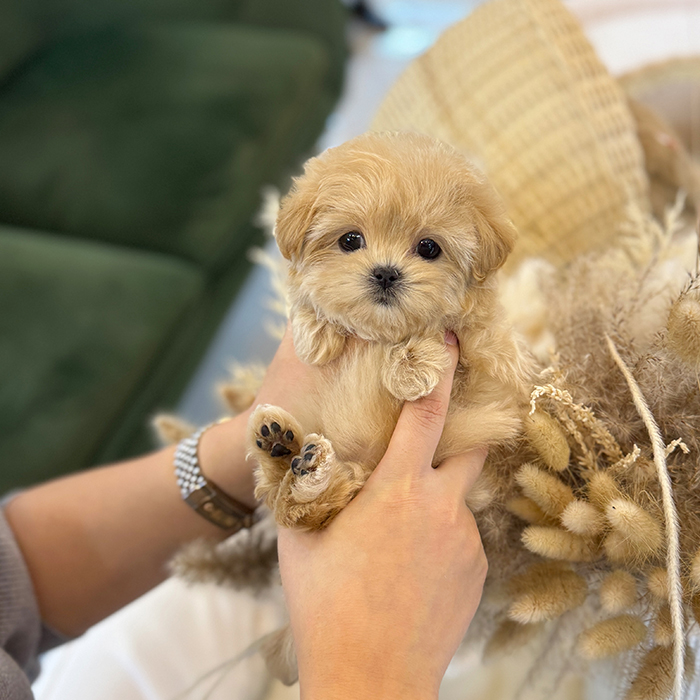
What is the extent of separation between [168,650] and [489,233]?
89cm

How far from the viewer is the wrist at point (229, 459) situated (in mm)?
1062

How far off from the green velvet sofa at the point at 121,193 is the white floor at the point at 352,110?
267 mm

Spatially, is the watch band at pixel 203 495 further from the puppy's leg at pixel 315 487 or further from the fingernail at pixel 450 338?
the fingernail at pixel 450 338

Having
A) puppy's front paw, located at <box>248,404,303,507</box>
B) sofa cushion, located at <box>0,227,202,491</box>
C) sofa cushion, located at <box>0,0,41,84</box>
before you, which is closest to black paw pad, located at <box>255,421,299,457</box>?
puppy's front paw, located at <box>248,404,303,507</box>

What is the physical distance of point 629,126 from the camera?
1561mm

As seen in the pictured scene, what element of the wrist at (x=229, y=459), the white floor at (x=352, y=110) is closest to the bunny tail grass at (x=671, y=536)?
the wrist at (x=229, y=459)

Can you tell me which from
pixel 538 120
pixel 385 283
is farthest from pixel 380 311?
pixel 538 120

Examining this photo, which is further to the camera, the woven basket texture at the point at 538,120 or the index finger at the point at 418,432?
the woven basket texture at the point at 538,120

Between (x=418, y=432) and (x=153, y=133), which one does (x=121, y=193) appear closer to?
(x=153, y=133)

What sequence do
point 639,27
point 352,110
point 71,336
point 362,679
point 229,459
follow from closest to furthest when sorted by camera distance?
1. point 362,679
2. point 229,459
3. point 71,336
4. point 639,27
5. point 352,110

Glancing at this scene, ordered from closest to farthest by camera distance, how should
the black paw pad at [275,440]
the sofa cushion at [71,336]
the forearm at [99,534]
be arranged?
the black paw pad at [275,440] → the forearm at [99,534] → the sofa cushion at [71,336]

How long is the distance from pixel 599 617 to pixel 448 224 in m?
0.59

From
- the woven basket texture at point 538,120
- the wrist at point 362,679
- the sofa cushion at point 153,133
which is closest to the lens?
the wrist at point 362,679

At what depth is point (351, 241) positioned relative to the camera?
78 cm
